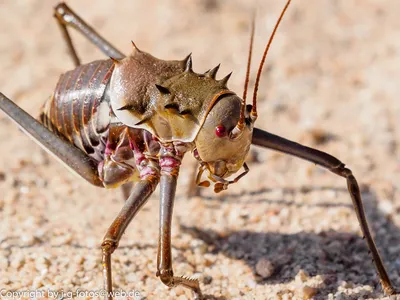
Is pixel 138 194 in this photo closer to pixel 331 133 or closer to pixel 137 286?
pixel 137 286

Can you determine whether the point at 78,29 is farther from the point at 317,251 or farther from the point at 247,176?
the point at 317,251

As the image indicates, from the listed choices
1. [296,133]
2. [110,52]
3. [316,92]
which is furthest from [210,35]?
[110,52]

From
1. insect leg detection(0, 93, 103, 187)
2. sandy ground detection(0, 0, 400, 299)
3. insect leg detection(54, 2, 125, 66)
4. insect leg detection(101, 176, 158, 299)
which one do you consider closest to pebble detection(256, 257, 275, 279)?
sandy ground detection(0, 0, 400, 299)

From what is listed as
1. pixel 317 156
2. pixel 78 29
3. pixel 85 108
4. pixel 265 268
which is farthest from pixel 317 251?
pixel 78 29

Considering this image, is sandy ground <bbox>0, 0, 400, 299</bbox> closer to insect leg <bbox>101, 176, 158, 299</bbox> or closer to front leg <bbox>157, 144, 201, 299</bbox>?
front leg <bbox>157, 144, 201, 299</bbox>

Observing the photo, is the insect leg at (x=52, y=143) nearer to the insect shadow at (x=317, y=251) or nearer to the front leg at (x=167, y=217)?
the front leg at (x=167, y=217)

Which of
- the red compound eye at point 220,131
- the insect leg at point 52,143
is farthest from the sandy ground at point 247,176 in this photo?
the red compound eye at point 220,131
